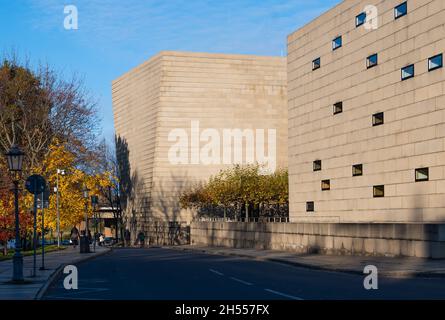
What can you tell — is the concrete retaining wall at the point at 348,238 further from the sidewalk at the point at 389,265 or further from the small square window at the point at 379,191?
Result: the small square window at the point at 379,191

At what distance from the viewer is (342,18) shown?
1740 inches

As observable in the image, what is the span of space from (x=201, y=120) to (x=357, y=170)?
50986 millimetres

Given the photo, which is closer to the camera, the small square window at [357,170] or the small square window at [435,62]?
the small square window at [435,62]

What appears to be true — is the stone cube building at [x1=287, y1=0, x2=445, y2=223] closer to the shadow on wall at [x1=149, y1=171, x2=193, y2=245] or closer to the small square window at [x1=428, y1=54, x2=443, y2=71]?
the small square window at [x1=428, y1=54, x2=443, y2=71]

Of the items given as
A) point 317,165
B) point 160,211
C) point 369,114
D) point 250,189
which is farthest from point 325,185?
point 160,211

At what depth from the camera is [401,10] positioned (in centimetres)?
3791

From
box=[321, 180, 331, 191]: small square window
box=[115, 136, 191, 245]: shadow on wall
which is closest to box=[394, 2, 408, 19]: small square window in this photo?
box=[321, 180, 331, 191]: small square window

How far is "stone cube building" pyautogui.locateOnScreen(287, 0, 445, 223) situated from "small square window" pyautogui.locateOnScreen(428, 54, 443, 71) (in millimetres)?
50

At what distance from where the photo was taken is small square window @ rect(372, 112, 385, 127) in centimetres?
3972

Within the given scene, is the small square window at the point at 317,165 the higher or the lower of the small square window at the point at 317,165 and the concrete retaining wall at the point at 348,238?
the higher

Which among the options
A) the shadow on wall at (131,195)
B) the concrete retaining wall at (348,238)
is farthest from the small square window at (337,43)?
the shadow on wall at (131,195)

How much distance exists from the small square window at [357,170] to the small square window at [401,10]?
920 centimetres

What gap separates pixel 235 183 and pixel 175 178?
2257 centimetres

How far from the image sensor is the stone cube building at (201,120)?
91.6 meters
